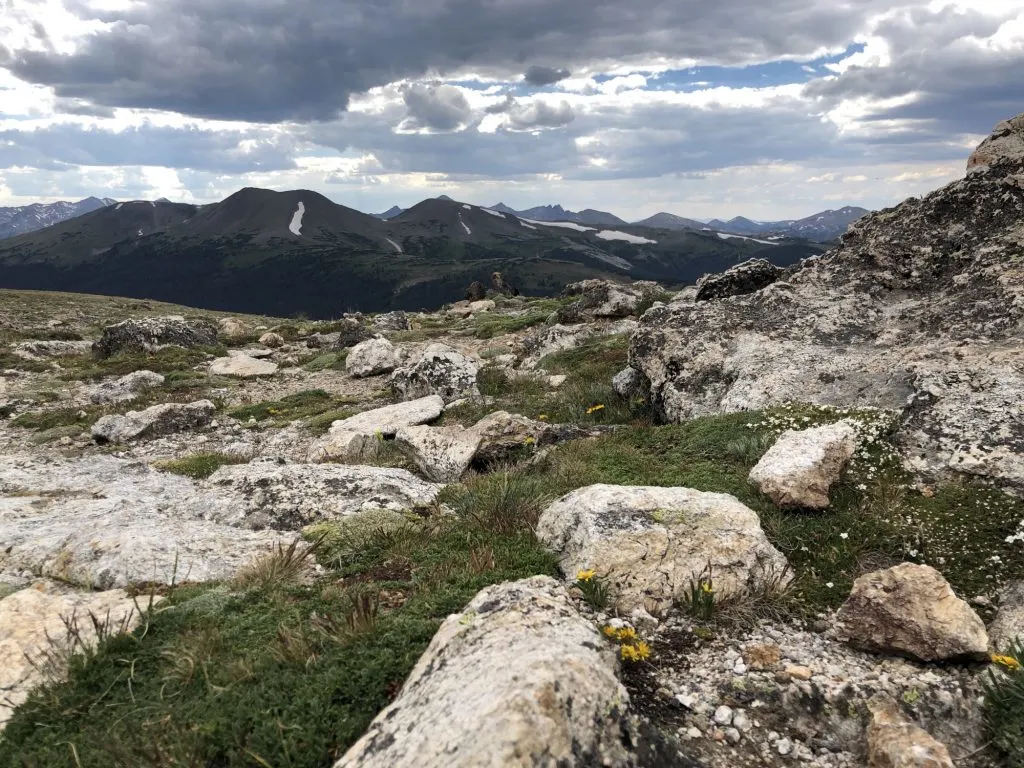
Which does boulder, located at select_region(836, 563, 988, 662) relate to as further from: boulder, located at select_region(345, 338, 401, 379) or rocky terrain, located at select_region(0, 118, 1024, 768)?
boulder, located at select_region(345, 338, 401, 379)

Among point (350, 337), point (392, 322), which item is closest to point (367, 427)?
point (350, 337)

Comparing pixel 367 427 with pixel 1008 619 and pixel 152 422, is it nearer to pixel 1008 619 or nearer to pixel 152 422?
pixel 152 422

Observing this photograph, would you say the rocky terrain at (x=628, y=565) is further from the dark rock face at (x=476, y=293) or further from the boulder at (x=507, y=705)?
the dark rock face at (x=476, y=293)

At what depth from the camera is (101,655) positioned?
522 cm

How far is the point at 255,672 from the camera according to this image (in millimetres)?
4832

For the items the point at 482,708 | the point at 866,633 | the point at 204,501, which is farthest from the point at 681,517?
the point at 204,501

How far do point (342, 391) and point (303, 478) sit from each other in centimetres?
1404

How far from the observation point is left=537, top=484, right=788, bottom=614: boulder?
6.29 m

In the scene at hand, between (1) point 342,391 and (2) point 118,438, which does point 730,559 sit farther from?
(1) point 342,391

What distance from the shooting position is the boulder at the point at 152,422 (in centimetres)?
1753

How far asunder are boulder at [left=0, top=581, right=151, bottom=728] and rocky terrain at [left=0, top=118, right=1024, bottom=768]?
3 cm

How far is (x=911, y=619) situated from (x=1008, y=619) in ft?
4.08

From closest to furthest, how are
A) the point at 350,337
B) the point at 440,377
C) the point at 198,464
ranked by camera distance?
the point at 198,464 < the point at 440,377 < the point at 350,337

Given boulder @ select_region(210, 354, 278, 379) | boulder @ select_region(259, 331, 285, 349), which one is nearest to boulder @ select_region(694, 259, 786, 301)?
boulder @ select_region(210, 354, 278, 379)
